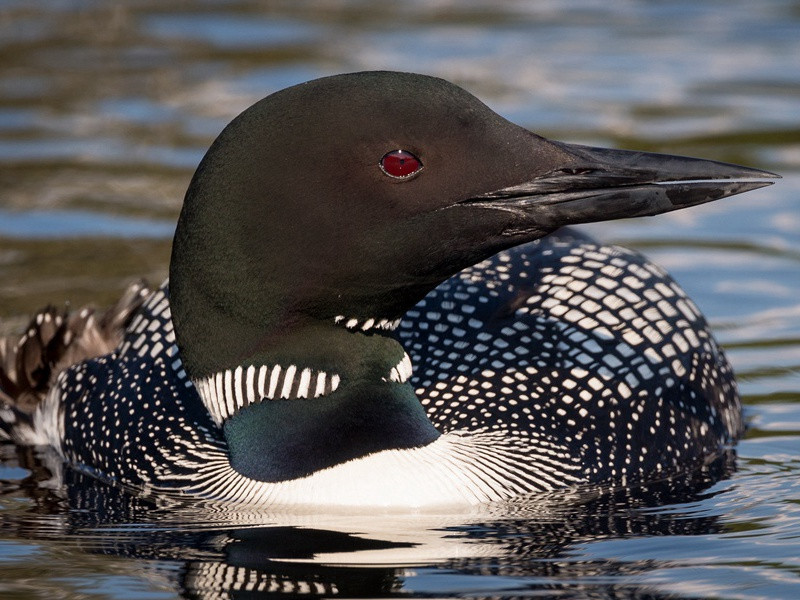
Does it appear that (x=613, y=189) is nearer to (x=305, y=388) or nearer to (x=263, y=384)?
(x=305, y=388)

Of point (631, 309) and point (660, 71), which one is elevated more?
point (660, 71)

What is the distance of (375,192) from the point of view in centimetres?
448

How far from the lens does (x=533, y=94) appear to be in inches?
405

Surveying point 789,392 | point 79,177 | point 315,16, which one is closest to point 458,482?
point 789,392

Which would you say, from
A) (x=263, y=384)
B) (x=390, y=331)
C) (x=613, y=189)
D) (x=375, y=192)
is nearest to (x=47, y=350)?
(x=263, y=384)

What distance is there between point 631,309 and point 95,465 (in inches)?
75.4

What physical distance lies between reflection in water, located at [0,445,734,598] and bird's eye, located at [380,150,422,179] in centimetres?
101

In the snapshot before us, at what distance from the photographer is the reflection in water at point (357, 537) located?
448cm

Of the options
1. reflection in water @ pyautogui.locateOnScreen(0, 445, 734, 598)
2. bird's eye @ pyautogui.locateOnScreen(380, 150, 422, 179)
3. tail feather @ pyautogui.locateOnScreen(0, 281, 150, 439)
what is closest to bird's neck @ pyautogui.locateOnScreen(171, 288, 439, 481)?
reflection in water @ pyautogui.locateOnScreen(0, 445, 734, 598)

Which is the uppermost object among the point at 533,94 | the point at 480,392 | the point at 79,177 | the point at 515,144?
the point at 533,94

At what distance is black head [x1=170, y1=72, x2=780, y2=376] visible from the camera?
445cm

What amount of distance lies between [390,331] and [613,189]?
0.76 metres

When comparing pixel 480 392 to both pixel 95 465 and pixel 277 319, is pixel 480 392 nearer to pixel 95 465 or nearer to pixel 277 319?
pixel 277 319

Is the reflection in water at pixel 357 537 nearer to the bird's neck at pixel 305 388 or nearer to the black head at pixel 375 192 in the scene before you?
the bird's neck at pixel 305 388
